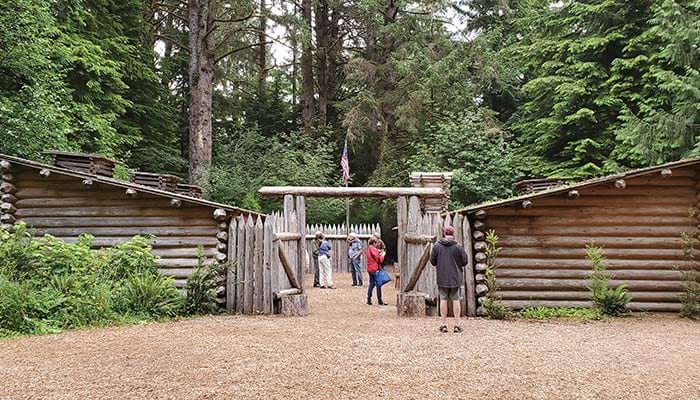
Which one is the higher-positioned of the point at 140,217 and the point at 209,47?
the point at 209,47

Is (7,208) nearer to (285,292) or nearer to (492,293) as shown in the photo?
(285,292)

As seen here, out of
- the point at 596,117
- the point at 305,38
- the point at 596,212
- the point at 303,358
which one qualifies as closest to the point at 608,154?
the point at 596,117

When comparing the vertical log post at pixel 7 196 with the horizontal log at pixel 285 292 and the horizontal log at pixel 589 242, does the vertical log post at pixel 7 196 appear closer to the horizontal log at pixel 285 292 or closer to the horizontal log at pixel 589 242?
the horizontal log at pixel 285 292

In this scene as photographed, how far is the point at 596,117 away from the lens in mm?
21328

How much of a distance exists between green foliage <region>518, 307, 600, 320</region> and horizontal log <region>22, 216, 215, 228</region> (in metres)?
7.54

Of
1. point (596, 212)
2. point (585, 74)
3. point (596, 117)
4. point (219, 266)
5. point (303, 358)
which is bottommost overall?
point (303, 358)

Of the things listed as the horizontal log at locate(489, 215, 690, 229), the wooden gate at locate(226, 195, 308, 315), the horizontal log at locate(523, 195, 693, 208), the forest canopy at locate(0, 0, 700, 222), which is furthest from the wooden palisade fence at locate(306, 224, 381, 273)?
the horizontal log at locate(523, 195, 693, 208)

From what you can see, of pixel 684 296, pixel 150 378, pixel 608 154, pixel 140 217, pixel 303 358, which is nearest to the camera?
pixel 150 378

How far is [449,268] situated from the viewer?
31.1ft

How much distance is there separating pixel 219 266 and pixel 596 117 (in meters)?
16.8

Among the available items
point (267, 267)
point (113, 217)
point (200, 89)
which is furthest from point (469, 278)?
point (200, 89)

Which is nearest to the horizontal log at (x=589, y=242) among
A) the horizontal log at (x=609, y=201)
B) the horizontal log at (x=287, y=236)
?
the horizontal log at (x=609, y=201)

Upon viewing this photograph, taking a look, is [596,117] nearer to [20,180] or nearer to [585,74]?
[585,74]

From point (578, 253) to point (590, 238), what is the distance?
417 mm
